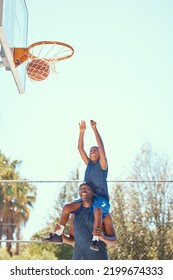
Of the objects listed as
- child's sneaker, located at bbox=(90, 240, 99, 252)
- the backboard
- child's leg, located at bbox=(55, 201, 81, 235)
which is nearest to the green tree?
the backboard

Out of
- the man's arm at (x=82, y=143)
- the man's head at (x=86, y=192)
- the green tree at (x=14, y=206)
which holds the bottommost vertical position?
the green tree at (x=14, y=206)

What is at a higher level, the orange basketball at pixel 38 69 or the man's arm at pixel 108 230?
the orange basketball at pixel 38 69

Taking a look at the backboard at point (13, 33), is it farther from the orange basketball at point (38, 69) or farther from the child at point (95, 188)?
the child at point (95, 188)

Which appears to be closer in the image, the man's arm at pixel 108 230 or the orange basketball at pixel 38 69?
the man's arm at pixel 108 230

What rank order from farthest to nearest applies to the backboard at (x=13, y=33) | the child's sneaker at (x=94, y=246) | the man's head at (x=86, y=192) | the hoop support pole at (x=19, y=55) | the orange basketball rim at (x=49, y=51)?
the orange basketball rim at (x=49, y=51)
the hoop support pole at (x=19, y=55)
the man's head at (x=86, y=192)
the backboard at (x=13, y=33)
the child's sneaker at (x=94, y=246)

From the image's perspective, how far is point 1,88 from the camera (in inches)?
450

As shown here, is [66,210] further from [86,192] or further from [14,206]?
[14,206]

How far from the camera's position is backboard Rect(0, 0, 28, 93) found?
4.64 m

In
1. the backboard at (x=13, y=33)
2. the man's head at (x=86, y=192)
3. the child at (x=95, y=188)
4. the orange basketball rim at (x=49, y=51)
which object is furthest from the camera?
the orange basketball rim at (x=49, y=51)

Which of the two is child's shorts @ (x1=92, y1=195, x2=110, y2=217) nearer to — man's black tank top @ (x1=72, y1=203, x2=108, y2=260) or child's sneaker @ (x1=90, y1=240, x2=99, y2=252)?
man's black tank top @ (x1=72, y1=203, x2=108, y2=260)

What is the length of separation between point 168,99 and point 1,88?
12.4 ft

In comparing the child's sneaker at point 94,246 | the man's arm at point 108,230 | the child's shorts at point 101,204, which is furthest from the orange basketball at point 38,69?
the child's sneaker at point 94,246

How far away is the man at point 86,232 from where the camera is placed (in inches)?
181
